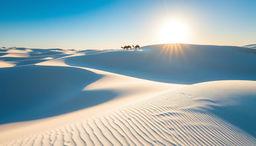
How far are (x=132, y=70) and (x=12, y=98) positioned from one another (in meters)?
12.0

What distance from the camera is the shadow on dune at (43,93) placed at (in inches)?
262

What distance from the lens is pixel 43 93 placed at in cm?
898

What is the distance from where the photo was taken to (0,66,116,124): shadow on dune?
666 centimetres

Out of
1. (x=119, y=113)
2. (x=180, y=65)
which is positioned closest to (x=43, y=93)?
(x=119, y=113)

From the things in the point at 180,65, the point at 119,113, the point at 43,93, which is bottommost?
the point at 180,65

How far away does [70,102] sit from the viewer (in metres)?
7.11

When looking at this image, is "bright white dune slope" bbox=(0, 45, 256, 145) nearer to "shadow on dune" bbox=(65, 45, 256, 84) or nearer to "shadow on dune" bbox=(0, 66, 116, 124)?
"shadow on dune" bbox=(0, 66, 116, 124)

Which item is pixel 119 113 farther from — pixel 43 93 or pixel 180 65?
pixel 180 65

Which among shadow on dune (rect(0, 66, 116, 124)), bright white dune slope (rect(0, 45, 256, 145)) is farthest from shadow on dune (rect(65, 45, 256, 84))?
bright white dune slope (rect(0, 45, 256, 145))

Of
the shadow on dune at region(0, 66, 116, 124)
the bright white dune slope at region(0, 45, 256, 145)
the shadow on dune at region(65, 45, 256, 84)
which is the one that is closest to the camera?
the bright white dune slope at region(0, 45, 256, 145)

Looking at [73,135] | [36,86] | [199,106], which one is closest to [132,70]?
[36,86]

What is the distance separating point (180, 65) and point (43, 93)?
15926mm

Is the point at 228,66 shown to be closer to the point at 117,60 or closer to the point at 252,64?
the point at 252,64

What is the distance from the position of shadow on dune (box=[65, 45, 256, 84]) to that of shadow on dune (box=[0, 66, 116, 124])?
6.59 meters
